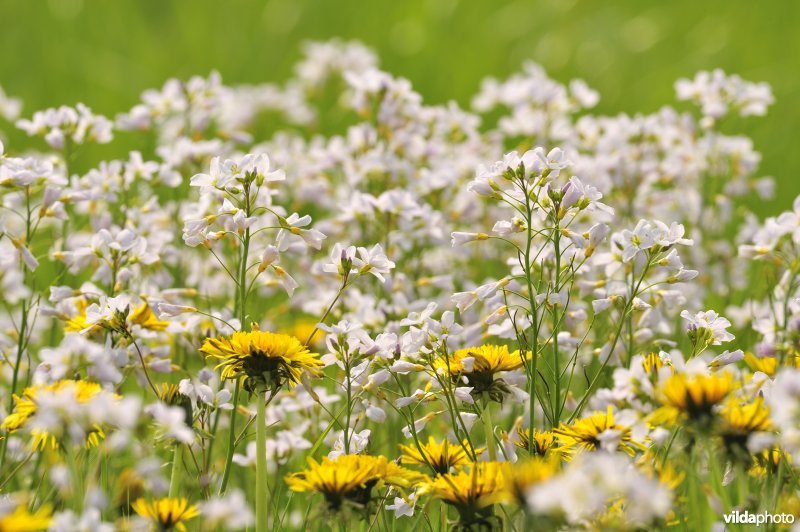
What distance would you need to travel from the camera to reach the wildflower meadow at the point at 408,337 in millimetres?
1839

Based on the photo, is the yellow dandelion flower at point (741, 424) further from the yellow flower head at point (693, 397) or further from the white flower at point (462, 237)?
the white flower at point (462, 237)

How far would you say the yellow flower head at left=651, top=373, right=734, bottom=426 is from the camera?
173 centimetres

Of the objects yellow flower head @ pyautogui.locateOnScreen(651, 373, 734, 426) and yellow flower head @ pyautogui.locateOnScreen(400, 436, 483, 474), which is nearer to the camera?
yellow flower head @ pyautogui.locateOnScreen(651, 373, 734, 426)

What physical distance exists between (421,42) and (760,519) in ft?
22.3

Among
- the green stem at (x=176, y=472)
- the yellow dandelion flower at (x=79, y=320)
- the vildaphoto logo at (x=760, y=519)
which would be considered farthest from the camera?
the yellow dandelion flower at (x=79, y=320)

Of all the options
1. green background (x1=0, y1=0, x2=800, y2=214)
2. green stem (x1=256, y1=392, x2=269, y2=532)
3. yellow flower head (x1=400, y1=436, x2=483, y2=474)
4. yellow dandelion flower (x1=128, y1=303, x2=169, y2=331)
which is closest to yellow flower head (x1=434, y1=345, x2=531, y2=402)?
yellow flower head (x1=400, y1=436, x2=483, y2=474)

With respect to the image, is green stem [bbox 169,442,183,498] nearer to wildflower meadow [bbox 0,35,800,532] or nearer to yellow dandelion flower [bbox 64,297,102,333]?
wildflower meadow [bbox 0,35,800,532]

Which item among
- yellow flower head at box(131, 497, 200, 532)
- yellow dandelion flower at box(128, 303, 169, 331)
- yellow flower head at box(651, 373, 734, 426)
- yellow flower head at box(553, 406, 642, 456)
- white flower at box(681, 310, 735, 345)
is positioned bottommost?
yellow flower head at box(131, 497, 200, 532)

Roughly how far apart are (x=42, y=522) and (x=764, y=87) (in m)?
3.92

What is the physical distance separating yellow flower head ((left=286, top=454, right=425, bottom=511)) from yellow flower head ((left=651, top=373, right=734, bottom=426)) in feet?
1.81

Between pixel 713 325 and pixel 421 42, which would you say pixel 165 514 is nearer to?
pixel 713 325

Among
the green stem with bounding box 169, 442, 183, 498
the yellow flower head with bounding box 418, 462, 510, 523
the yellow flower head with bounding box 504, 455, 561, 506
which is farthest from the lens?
the green stem with bounding box 169, 442, 183, 498

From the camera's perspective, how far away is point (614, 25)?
29.8 feet

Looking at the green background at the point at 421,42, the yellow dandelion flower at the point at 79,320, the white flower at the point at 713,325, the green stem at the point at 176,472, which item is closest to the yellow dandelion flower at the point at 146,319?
the yellow dandelion flower at the point at 79,320
